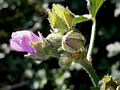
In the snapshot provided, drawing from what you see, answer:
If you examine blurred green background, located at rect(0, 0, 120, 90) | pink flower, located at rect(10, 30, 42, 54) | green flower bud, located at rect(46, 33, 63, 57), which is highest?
blurred green background, located at rect(0, 0, 120, 90)

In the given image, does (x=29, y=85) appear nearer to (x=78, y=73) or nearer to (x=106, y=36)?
(x=78, y=73)

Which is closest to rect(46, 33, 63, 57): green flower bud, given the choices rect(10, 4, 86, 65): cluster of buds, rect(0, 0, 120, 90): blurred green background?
rect(10, 4, 86, 65): cluster of buds

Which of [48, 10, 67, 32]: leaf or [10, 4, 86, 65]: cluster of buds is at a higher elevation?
[48, 10, 67, 32]: leaf

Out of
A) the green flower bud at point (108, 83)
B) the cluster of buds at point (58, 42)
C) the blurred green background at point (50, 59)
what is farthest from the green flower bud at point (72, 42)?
the blurred green background at point (50, 59)

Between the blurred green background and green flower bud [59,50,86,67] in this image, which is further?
the blurred green background

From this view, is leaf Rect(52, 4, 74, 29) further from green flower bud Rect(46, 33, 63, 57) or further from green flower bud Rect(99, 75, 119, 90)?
green flower bud Rect(99, 75, 119, 90)

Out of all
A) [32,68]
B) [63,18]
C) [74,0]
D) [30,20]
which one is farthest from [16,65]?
[63,18]
